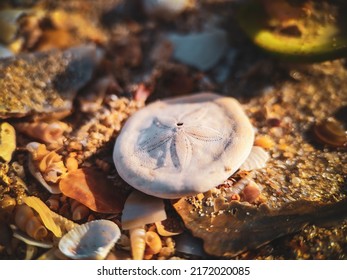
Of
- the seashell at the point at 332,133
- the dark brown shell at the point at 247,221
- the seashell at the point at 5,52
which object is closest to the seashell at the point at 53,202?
the dark brown shell at the point at 247,221

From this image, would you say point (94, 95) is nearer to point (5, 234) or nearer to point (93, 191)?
point (93, 191)

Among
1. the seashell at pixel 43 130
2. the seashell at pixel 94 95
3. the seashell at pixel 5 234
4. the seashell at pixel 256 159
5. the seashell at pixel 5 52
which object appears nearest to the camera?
the seashell at pixel 5 234

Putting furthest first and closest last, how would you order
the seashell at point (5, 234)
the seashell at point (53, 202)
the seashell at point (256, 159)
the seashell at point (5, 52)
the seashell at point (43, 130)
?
the seashell at point (5, 52), the seashell at point (43, 130), the seashell at point (256, 159), the seashell at point (53, 202), the seashell at point (5, 234)

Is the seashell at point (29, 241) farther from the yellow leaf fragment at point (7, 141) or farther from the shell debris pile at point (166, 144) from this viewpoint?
the yellow leaf fragment at point (7, 141)

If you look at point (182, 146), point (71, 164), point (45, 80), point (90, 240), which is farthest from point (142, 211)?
point (45, 80)

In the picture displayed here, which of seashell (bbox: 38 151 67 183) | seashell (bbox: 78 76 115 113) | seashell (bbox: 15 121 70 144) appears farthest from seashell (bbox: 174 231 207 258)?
seashell (bbox: 78 76 115 113)

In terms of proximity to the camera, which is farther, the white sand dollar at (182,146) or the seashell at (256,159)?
the seashell at (256,159)

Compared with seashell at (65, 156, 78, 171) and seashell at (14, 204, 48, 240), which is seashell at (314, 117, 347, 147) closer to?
seashell at (65, 156, 78, 171)
